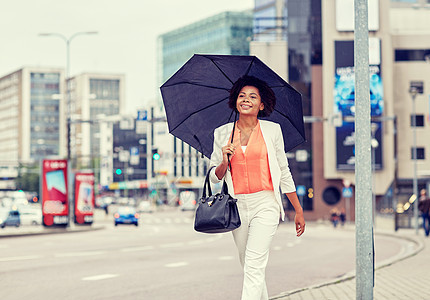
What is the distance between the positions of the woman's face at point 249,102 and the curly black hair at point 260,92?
4 centimetres

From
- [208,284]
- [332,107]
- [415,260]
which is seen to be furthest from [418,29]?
[208,284]

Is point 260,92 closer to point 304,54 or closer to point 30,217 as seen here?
point 30,217

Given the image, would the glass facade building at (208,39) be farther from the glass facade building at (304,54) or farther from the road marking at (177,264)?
the road marking at (177,264)

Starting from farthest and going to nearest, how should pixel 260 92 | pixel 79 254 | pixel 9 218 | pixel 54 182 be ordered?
1. pixel 9 218
2. pixel 54 182
3. pixel 79 254
4. pixel 260 92

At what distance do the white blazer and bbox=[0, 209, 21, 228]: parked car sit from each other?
45561 millimetres

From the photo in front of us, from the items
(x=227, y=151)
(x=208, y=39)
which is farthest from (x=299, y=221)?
(x=208, y=39)

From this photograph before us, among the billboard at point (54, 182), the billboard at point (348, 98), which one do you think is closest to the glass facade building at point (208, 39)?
the billboard at point (348, 98)

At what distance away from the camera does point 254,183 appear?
20.9 ft

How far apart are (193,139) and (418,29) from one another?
78.6 metres

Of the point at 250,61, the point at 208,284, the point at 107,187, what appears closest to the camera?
the point at 250,61

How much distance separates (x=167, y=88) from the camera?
7680 millimetres

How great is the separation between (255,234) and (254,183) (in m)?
0.37

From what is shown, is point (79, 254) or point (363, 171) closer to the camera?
point (363, 171)

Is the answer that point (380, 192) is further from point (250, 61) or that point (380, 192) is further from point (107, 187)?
point (107, 187)
